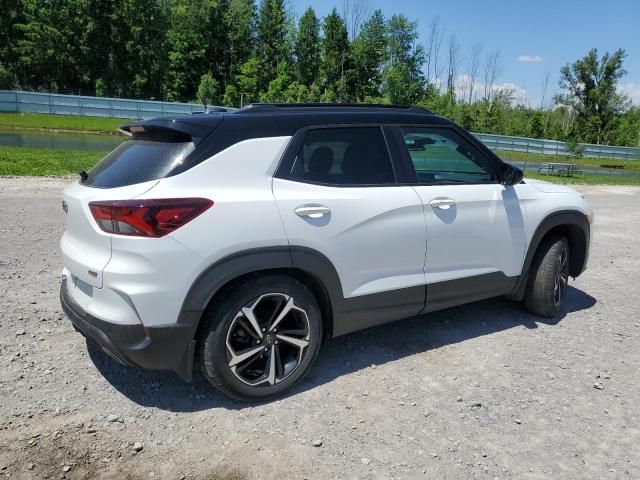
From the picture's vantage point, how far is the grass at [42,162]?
12.8 metres

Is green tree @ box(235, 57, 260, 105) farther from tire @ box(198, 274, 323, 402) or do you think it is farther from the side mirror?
tire @ box(198, 274, 323, 402)

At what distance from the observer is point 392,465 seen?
2742mm

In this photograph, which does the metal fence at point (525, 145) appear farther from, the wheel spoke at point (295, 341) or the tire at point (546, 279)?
the wheel spoke at point (295, 341)

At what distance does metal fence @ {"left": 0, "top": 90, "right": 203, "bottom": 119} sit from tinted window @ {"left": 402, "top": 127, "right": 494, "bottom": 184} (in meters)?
35.0

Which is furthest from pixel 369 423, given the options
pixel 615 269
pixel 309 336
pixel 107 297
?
pixel 615 269

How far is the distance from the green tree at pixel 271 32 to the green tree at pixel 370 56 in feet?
33.6

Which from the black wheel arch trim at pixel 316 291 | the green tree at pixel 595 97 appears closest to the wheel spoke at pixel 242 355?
the black wheel arch trim at pixel 316 291

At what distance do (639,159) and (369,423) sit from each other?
53.8m

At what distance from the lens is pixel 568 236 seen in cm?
504

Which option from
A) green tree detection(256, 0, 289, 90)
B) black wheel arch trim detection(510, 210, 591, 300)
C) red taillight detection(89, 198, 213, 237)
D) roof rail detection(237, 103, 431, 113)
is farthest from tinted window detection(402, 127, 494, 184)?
green tree detection(256, 0, 289, 90)

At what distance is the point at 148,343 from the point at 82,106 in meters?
43.6

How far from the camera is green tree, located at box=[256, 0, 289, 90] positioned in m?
70.4

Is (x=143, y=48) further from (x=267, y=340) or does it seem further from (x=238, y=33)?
(x=267, y=340)

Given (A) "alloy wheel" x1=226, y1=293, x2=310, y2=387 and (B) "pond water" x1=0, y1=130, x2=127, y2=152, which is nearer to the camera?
(A) "alloy wheel" x1=226, y1=293, x2=310, y2=387
